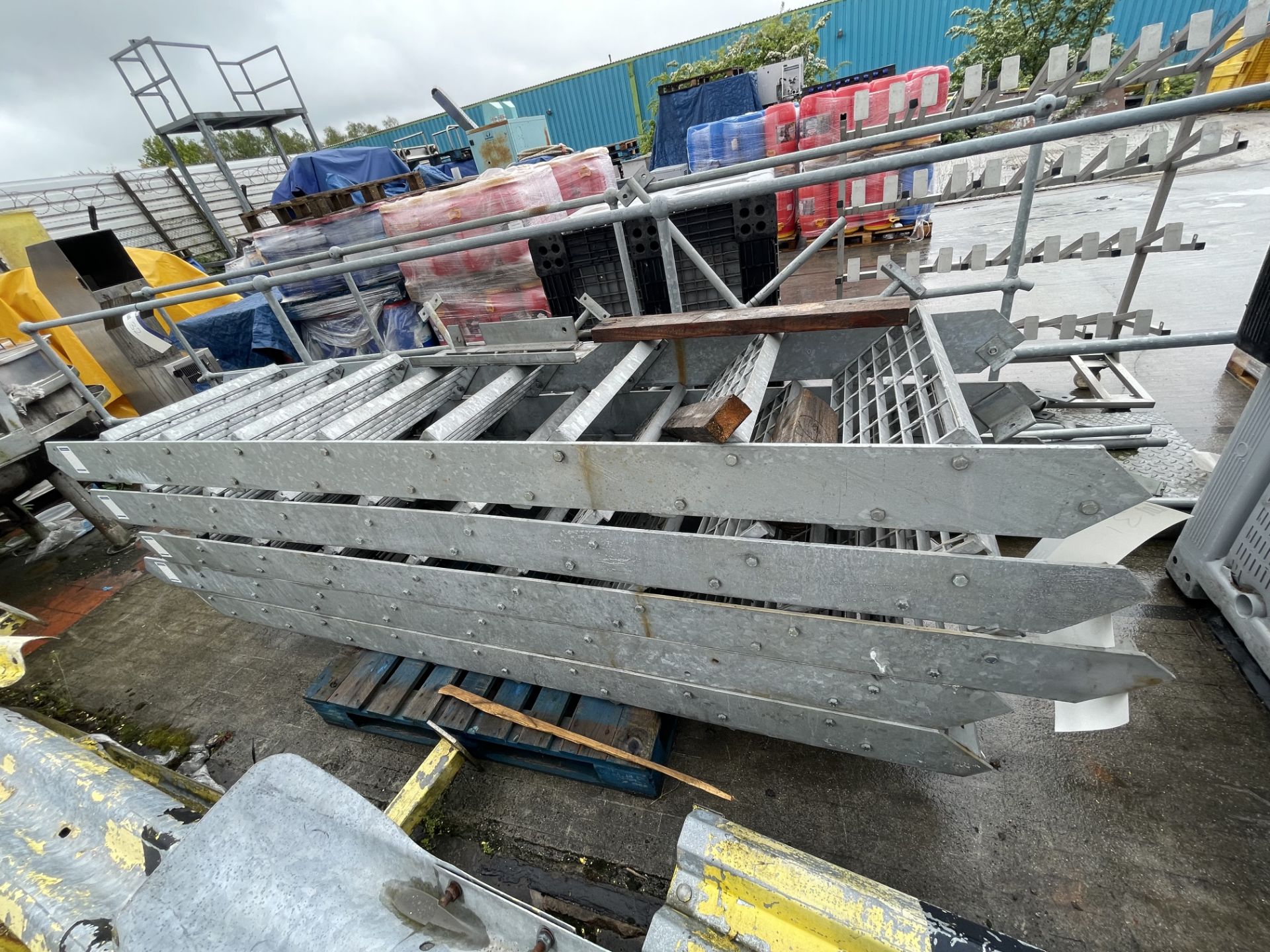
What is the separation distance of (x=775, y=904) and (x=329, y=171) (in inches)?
375

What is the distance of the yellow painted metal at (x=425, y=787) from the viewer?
213cm

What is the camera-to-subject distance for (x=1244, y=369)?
3.70 m

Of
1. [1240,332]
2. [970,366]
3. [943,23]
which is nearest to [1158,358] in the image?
[1240,332]

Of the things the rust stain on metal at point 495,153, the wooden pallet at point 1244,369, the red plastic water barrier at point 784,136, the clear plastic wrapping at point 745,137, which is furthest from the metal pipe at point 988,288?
the rust stain on metal at point 495,153

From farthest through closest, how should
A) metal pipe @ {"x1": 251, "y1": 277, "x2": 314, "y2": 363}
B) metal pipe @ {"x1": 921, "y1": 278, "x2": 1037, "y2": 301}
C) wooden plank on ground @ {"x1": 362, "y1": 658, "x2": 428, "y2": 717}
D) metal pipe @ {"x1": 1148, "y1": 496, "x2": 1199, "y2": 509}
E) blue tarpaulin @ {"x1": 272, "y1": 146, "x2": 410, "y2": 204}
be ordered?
blue tarpaulin @ {"x1": 272, "y1": 146, "x2": 410, "y2": 204}
metal pipe @ {"x1": 251, "y1": 277, "x2": 314, "y2": 363}
metal pipe @ {"x1": 1148, "y1": 496, "x2": 1199, "y2": 509}
wooden plank on ground @ {"x1": 362, "y1": 658, "x2": 428, "y2": 717}
metal pipe @ {"x1": 921, "y1": 278, "x2": 1037, "y2": 301}

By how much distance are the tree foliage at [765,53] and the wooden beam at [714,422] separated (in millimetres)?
15365

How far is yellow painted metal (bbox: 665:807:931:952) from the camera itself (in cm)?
117

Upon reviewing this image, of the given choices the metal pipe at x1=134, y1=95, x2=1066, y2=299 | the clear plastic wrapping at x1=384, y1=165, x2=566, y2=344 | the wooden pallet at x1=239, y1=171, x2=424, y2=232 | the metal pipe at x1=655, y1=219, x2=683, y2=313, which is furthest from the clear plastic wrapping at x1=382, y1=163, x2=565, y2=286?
the metal pipe at x1=655, y1=219, x2=683, y2=313

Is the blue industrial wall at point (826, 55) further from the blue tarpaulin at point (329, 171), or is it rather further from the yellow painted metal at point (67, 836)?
the yellow painted metal at point (67, 836)

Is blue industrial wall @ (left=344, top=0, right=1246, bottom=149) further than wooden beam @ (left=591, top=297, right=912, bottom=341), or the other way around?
blue industrial wall @ (left=344, top=0, right=1246, bottom=149)

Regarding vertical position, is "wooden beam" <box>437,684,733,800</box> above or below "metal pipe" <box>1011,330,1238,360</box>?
below

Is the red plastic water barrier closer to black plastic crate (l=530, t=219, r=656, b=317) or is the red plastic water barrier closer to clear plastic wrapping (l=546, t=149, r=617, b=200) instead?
clear plastic wrapping (l=546, t=149, r=617, b=200)

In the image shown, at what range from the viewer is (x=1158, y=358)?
424 centimetres

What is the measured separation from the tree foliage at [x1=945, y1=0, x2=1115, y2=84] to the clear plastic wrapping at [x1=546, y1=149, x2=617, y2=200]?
13.1 meters
